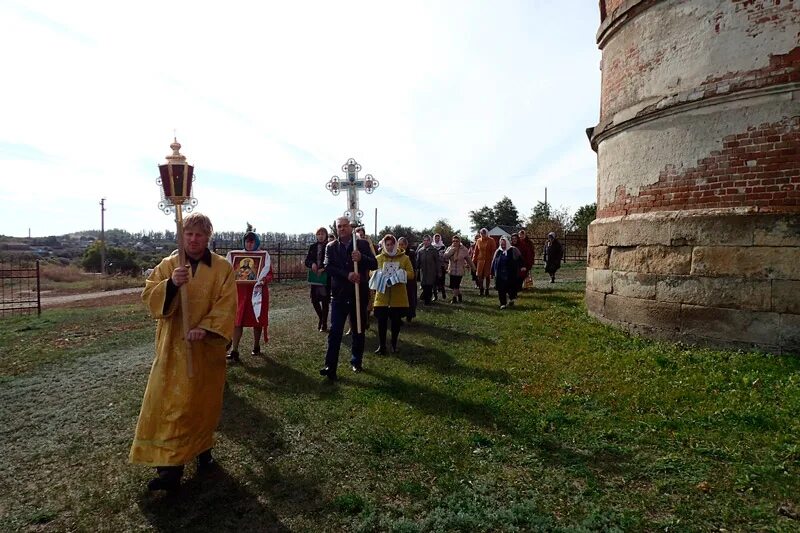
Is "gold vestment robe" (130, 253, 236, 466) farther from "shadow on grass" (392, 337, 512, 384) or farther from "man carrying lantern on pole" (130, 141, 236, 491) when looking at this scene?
"shadow on grass" (392, 337, 512, 384)

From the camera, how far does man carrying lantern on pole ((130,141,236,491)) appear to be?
364 cm

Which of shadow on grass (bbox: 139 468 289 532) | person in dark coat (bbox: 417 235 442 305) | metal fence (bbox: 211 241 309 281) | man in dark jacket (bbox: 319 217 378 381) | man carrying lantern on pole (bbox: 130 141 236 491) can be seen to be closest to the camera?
shadow on grass (bbox: 139 468 289 532)

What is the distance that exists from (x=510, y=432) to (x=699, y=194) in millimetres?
4902

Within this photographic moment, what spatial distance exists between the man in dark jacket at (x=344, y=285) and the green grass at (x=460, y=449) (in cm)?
37

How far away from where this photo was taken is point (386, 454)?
428cm

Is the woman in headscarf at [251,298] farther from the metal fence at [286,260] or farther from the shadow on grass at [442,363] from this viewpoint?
the metal fence at [286,260]

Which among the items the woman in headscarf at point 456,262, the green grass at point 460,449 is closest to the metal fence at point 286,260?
the woman in headscarf at point 456,262

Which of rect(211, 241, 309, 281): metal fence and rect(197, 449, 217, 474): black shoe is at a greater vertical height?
rect(211, 241, 309, 281): metal fence

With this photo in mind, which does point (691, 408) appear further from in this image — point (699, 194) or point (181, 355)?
point (181, 355)

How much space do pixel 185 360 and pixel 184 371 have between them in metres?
0.08

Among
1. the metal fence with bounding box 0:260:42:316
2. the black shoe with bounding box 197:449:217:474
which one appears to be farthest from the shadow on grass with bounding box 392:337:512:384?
the metal fence with bounding box 0:260:42:316

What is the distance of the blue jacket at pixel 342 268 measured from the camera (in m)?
6.75

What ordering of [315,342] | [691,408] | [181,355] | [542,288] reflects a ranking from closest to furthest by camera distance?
[181,355] < [691,408] < [315,342] < [542,288]

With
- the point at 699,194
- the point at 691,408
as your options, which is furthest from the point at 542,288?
the point at 691,408
